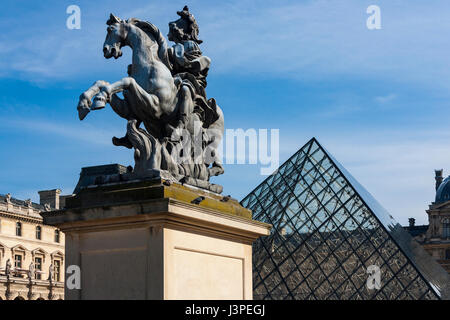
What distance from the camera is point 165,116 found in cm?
555

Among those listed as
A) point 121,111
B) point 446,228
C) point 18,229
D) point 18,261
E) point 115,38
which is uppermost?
point 446,228

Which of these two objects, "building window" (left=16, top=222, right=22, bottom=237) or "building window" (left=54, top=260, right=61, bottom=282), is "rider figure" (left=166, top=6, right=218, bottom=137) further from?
"building window" (left=54, top=260, right=61, bottom=282)

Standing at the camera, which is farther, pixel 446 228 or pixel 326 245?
pixel 446 228

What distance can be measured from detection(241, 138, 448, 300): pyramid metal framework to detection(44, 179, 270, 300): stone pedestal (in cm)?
4094

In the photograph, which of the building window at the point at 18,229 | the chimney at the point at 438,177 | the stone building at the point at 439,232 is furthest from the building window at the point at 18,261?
the chimney at the point at 438,177

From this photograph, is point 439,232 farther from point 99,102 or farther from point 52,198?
point 99,102

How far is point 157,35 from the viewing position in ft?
18.9

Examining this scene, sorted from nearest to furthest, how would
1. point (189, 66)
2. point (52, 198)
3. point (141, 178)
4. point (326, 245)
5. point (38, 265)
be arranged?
point (141, 178) → point (189, 66) → point (326, 245) → point (38, 265) → point (52, 198)

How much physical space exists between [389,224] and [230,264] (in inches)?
1834

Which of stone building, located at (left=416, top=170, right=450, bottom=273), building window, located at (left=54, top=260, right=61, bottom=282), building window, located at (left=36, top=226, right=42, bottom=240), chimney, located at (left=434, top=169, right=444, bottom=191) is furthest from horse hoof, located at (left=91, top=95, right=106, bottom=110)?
chimney, located at (left=434, top=169, right=444, bottom=191)

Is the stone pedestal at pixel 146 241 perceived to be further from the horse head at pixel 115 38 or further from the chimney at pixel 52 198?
the chimney at pixel 52 198

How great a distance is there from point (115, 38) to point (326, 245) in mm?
43676

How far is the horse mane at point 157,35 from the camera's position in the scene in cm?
572

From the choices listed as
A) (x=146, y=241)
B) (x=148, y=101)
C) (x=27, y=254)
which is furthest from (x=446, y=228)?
(x=146, y=241)
